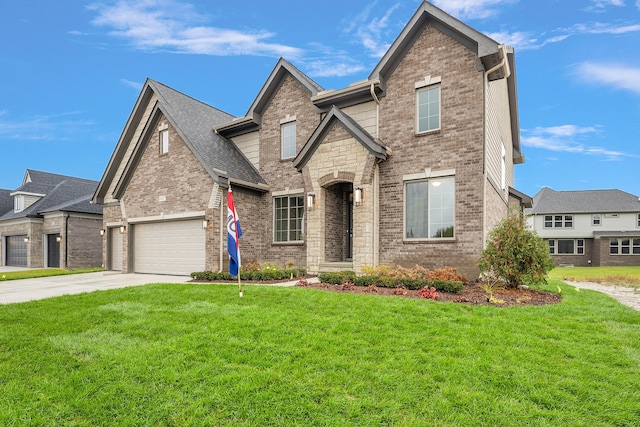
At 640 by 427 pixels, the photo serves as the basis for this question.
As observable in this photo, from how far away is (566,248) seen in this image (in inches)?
1331

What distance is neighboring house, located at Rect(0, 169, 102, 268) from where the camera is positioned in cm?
2134

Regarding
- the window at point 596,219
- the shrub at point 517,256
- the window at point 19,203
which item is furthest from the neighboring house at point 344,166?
the window at point 596,219

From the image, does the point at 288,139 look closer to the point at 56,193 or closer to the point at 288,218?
the point at 288,218

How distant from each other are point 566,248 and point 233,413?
3917cm

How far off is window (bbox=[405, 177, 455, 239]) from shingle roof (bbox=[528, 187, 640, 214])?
95.7ft

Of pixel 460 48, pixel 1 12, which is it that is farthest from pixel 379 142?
pixel 1 12

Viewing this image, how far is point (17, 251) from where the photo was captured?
24672 millimetres

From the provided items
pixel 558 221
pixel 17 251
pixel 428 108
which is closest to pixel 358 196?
pixel 428 108

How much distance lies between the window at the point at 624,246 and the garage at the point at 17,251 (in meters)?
46.5

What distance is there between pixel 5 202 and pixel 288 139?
2891cm

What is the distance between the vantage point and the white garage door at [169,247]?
534 inches

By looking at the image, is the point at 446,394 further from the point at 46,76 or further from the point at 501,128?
the point at 46,76

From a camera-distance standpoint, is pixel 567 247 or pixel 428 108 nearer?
pixel 428 108

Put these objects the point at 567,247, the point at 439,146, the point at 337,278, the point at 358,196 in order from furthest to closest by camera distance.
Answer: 1. the point at 567,247
2. the point at 358,196
3. the point at 439,146
4. the point at 337,278
